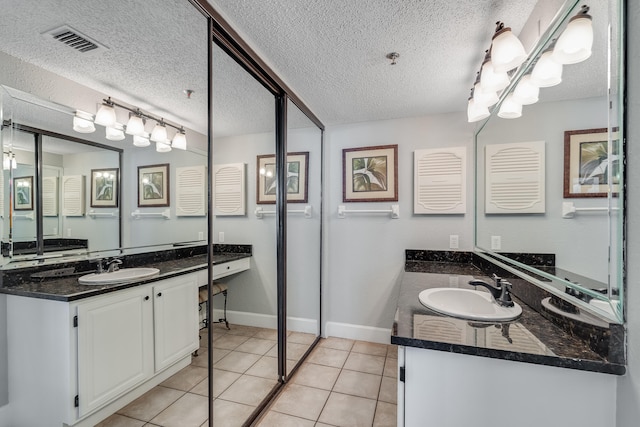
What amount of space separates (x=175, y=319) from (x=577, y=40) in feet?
6.18

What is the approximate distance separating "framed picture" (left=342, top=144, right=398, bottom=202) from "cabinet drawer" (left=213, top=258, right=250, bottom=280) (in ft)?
4.83

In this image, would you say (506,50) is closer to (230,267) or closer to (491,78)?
(491,78)

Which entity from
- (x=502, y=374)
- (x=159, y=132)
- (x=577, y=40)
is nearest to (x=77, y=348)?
(x=159, y=132)

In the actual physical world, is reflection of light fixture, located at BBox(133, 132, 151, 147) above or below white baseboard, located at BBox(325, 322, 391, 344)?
above

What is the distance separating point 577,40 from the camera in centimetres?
94

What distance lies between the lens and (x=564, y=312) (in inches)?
40.1

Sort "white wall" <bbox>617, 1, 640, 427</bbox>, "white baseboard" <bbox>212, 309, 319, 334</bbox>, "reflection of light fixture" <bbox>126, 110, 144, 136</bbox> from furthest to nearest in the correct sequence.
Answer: "white baseboard" <bbox>212, 309, 319, 334</bbox> < "reflection of light fixture" <bbox>126, 110, 144, 136</bbox> < "white wall" <bbox>617, 1, 640, 427</bbox>

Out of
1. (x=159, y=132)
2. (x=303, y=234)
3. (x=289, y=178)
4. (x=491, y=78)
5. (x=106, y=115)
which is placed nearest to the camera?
(x=106, y=115)

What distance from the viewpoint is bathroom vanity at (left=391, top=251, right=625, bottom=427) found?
2.75 ft

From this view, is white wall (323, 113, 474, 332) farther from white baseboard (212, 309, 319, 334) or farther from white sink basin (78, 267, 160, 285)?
white sink basin (78, 267, 160, 285)

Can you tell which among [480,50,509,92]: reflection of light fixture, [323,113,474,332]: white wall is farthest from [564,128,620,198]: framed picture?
[323,113,474,332]: white wall

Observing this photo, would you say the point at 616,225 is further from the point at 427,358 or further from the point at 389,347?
the point at 389,347

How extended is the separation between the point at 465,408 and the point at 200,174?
1.42m

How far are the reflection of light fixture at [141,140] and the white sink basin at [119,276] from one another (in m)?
0.49
